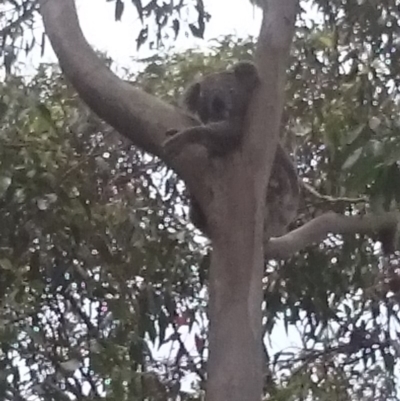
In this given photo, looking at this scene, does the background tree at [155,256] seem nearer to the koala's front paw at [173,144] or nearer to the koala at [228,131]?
the koala at [228,131]

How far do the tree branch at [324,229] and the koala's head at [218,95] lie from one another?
239 millimetres

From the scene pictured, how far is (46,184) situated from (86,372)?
1.46ft

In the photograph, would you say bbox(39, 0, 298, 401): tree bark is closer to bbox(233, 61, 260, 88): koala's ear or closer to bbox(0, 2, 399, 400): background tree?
bbox(233, 61, 260, 88): koala's ear

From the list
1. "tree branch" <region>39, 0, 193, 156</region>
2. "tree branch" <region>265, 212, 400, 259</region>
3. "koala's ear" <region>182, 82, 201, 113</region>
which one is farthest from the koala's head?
"tree branch" <region>265, 212, 400, 259</region>

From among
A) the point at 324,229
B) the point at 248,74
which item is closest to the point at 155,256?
the point at 324,229

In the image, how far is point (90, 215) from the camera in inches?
74.1

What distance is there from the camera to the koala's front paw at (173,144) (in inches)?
50.1

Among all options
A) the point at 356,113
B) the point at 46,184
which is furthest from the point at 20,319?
the point at 356,113

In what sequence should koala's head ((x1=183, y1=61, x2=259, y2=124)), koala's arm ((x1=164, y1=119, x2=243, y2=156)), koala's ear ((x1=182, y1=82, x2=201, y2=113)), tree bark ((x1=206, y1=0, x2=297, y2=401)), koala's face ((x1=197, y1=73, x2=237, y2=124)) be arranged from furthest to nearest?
koala's ear ((x1=182, y1=82, x2=201, y2=113)), koala's face ((x1=197, y1=73, x2=237, y2=124)), koala's head ((x1=183, y1=61, x2=259, y2=124)), koala's arm ((x1=164, y1=119, x2=243, y2=156)), tree bark ((x1=206, y1=0, x2=297, y2=401))

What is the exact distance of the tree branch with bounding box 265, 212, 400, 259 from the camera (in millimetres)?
1452

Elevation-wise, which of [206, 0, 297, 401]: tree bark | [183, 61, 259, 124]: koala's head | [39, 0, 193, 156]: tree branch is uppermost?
[183, 61, 259, 124]: koala's head

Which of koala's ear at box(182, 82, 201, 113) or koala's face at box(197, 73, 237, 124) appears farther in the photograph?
koala's ear at box(182, 82, 201, 113)

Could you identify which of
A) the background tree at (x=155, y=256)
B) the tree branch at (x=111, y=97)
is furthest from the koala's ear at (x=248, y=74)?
the background tree at (x=155, y=256)

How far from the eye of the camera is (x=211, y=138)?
1.30 metres
